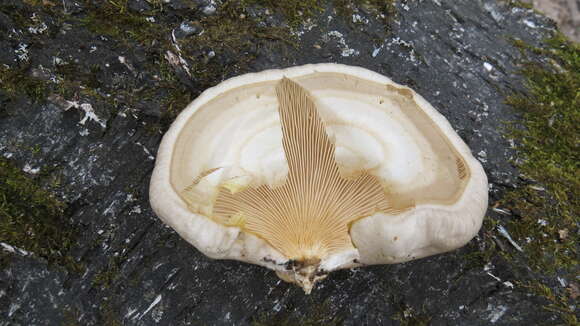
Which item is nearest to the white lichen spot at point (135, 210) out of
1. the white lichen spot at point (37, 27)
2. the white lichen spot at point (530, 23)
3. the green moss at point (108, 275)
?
the green moss at point (108, 275)

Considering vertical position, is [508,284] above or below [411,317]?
above

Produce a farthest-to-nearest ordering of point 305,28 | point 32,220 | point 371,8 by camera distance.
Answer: point 371,8
point 305,28
point 32,220

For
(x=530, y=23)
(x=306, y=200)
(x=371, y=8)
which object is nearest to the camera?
(x=306, y=200)

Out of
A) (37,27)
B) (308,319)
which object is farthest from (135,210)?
(37,27)

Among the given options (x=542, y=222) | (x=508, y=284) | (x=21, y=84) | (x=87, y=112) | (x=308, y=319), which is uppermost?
(x=21, y=84)

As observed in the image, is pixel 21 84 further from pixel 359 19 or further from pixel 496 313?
pixel 496 313

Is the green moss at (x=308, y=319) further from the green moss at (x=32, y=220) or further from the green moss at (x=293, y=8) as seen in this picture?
the green moss at (x=293, y=8)
